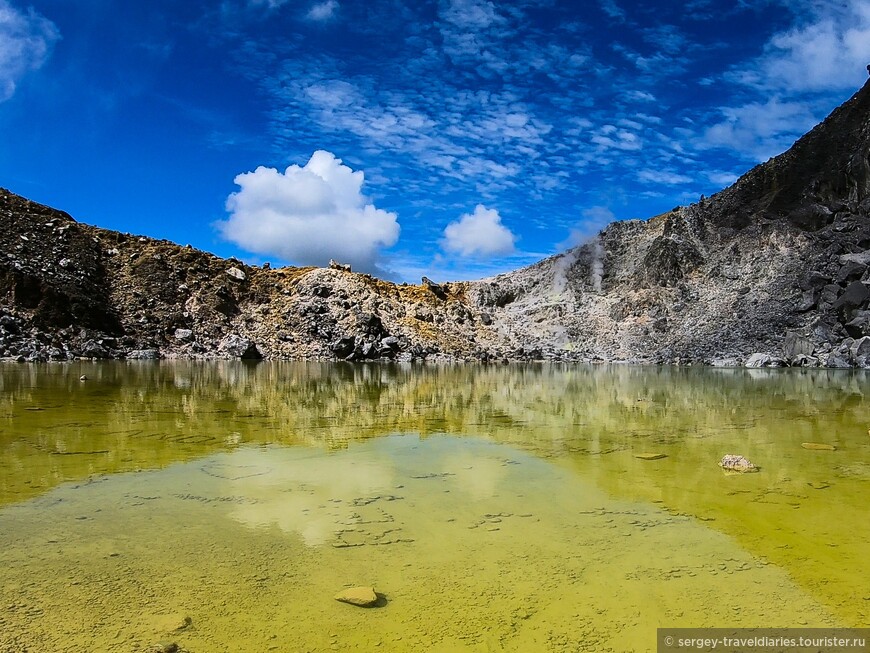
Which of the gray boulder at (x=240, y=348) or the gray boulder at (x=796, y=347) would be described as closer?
the gray boulder at (x=796, y=347)

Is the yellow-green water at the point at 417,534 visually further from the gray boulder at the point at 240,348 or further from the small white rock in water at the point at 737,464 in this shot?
the gray boulder at the point at 240,348

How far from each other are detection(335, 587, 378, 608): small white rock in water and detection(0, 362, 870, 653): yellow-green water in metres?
0.12

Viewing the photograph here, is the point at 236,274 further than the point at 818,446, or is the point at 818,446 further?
the point at 236,274

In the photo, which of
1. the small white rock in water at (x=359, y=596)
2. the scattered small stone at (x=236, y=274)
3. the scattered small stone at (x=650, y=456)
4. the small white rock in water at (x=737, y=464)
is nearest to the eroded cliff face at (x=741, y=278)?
the scattered small stone at (x=236, y=274)

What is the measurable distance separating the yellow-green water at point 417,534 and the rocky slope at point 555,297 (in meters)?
40.9

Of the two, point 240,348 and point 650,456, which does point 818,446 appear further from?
point 240,348

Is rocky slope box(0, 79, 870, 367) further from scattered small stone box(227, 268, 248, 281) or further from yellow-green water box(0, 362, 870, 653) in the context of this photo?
yellow-green water box(0, 362, 870, 653)

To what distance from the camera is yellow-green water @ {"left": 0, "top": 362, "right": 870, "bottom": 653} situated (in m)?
4.60

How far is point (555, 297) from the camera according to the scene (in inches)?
3189

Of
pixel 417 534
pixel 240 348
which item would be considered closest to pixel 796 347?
pixel 240 348

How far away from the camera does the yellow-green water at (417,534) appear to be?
4.60 meters

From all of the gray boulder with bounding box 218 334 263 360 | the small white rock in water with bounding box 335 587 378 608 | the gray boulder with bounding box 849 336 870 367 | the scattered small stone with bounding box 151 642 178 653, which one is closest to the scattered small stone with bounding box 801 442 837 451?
the small white rock in water with bounding box 335 587 378 608

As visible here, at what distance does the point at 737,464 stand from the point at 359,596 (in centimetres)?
774

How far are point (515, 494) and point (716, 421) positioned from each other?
10083 mm
